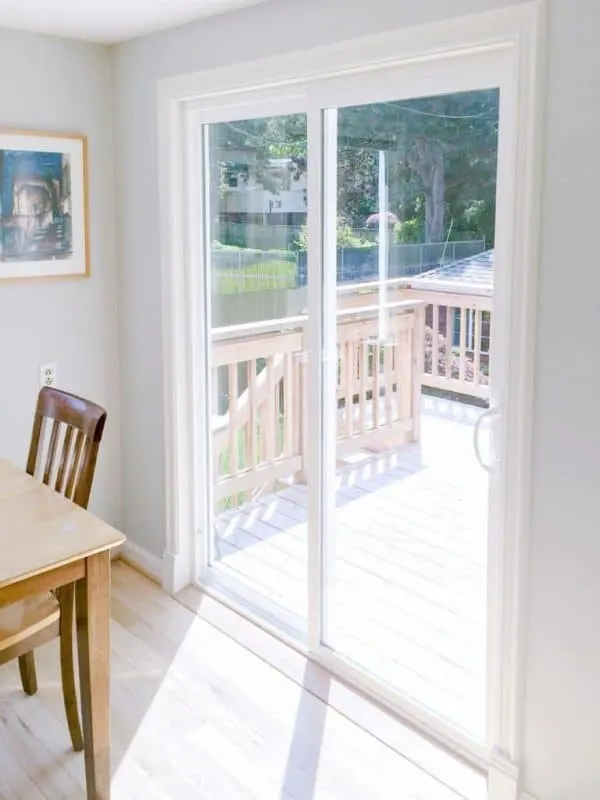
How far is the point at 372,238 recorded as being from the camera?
2.69m

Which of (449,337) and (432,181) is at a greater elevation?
(432,181)

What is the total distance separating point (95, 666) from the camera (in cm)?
225

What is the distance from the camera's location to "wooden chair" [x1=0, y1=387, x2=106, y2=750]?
230 centimetres

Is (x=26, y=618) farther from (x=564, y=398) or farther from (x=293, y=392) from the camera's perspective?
(x=564, y=398)

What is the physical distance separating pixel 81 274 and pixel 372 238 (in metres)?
1.43

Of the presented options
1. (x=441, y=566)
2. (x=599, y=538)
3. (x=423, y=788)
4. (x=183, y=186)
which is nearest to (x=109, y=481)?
(x=183, y=186)

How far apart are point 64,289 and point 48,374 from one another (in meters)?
0.36

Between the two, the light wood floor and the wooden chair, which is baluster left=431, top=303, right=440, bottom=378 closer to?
the wooden chair

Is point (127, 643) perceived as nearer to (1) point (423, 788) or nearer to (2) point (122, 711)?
(2) point (122, 711)

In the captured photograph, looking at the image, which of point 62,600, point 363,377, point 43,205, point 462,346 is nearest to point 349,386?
point 363,377

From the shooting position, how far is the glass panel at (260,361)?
10.00 feet

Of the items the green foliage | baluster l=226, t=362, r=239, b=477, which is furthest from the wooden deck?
the green foliage

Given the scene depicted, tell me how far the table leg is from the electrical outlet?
4.91 feet

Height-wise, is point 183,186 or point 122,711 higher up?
point 183,186
